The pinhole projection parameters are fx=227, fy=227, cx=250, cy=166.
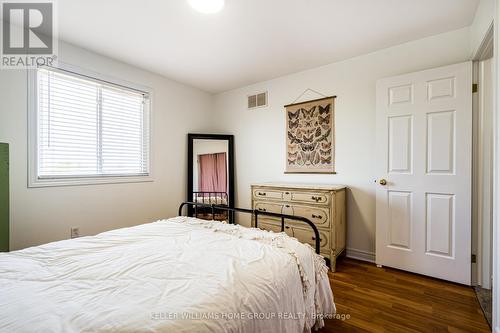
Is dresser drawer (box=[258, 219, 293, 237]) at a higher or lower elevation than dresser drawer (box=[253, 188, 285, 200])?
lower

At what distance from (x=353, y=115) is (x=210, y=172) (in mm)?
2290

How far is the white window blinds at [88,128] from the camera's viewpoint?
2.37 m

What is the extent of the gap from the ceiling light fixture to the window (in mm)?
1636

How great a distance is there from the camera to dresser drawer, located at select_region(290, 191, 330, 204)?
2.52m

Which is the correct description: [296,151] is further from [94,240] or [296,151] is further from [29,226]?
[29,226]

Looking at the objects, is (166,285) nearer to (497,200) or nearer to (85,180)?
(497,200)

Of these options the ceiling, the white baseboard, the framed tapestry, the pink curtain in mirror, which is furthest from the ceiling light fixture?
the white baseboard

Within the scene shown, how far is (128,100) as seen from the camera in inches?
120

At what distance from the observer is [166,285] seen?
979 millimetres

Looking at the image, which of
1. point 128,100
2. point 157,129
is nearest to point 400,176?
point 157,129

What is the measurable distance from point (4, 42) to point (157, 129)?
5.40 feet

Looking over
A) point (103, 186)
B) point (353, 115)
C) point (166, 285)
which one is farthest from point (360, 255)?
point (103, 186)

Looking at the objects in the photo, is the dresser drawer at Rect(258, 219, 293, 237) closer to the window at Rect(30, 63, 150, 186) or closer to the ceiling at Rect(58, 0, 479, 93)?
the window at Rect(30, 63, 150, 186)

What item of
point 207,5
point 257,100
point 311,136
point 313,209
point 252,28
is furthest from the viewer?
point 257,100
